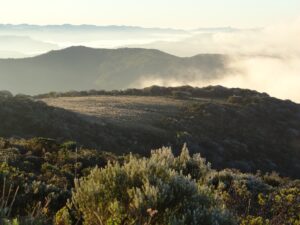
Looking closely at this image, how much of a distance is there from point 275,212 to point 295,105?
65.9 meters

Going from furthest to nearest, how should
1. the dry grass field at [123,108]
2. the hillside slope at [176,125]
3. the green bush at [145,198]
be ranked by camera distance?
the dry grass field at [123,108] < the hillside slope at [176,125] < the green bush at [145,198]

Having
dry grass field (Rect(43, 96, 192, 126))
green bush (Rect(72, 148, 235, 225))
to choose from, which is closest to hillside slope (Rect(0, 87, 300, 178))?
dry grass field (Rect(43, 96, 192, 126))

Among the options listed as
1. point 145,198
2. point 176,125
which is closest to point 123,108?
point 176,125

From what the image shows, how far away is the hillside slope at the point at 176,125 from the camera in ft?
144

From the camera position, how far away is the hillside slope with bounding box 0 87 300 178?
43.9 meters

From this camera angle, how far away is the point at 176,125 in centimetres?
5709

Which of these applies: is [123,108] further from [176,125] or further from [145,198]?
[145,198]

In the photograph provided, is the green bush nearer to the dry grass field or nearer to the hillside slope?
the hillside slope

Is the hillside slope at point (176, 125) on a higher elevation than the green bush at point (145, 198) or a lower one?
lower

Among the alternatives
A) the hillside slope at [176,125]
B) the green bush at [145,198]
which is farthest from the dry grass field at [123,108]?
the green bush at [145,198]

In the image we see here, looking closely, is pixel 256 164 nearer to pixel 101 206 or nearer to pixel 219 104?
pixel 219 104

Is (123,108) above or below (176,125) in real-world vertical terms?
above

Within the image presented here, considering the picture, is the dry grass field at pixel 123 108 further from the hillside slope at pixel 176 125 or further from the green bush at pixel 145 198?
the green bush at pixel 145 198

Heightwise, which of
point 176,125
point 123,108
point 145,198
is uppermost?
point 145,198
